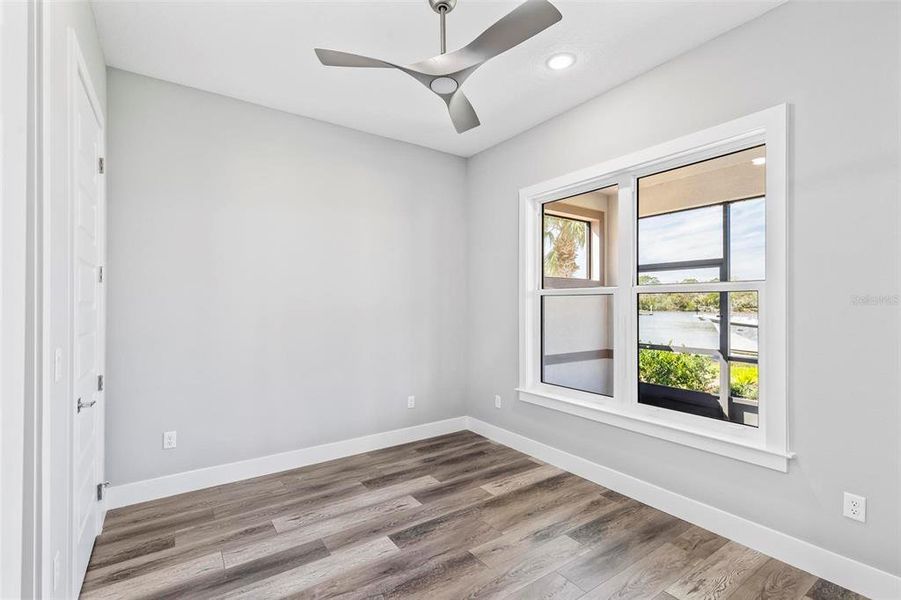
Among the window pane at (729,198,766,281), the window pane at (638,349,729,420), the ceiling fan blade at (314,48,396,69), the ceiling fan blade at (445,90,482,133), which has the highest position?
the ceiling fan blade at (314,48,396,69)

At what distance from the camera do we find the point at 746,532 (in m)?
2.36

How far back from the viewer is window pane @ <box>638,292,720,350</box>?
104 inches

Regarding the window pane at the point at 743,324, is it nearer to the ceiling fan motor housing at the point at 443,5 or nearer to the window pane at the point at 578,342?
the window pane at the point at 578,342

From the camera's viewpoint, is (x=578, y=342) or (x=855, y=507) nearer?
(x=855, y=507)

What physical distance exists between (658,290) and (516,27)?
6.38ft

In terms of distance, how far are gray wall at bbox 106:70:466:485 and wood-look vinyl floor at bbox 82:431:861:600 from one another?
0.52m

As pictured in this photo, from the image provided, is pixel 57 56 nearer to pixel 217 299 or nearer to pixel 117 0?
pixel 117 0

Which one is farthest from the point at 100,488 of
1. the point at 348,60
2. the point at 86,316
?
the point at 348,60

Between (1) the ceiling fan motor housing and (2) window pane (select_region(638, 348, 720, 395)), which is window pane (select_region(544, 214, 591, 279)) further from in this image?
(1) the ceiling fan motor housing

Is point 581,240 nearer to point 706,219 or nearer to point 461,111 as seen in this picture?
point 706,219

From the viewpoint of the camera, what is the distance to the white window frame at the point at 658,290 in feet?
7.35

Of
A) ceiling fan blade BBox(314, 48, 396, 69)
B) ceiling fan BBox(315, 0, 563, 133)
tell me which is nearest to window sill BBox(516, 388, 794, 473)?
ceiling fan BBox(315, 0, 563, 133)

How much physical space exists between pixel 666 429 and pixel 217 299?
3.18 metres

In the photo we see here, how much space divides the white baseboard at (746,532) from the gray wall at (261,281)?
157cm
